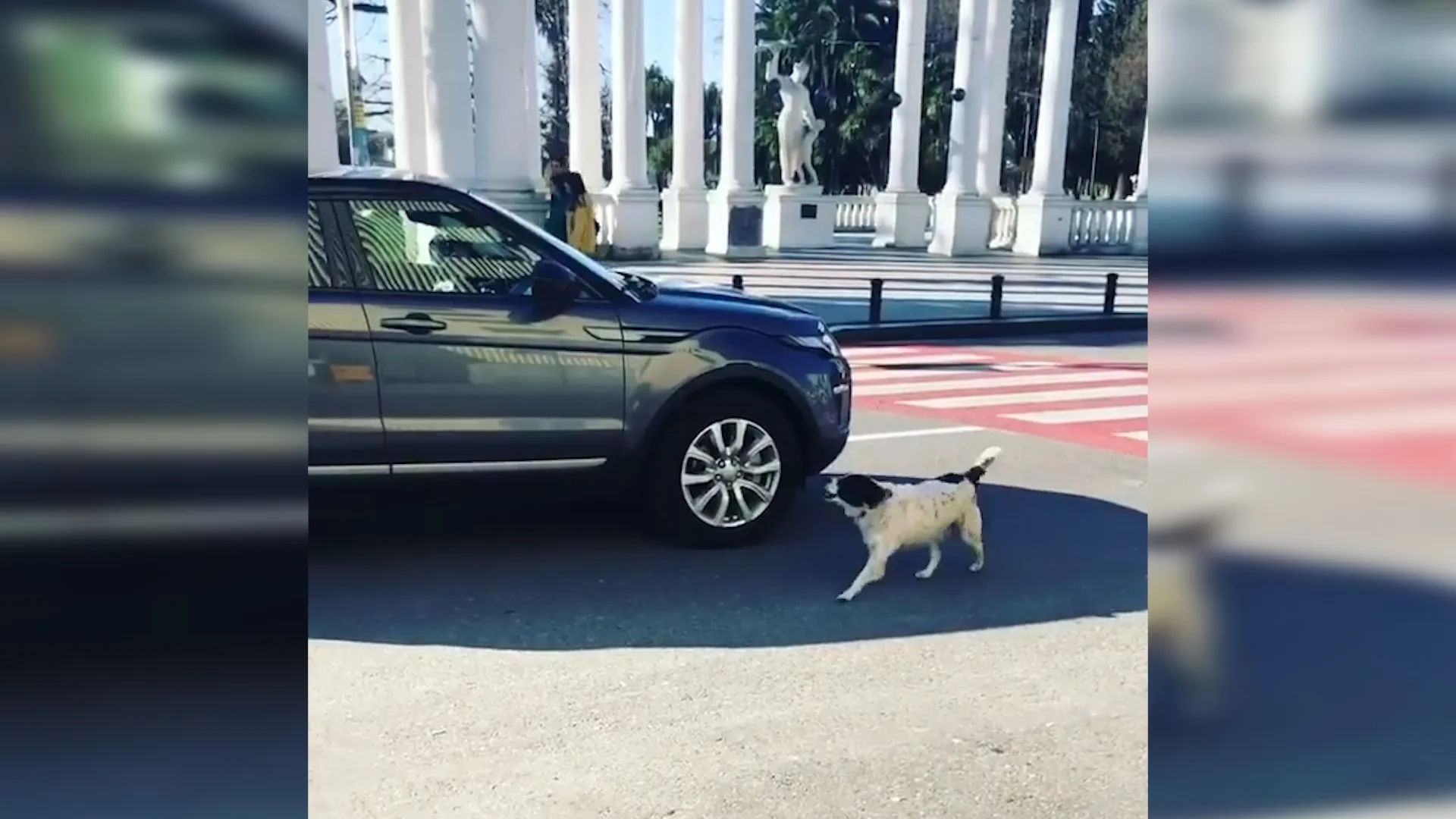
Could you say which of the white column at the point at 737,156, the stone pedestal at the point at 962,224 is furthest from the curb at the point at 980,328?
the stone pedestal at the point at 962,224

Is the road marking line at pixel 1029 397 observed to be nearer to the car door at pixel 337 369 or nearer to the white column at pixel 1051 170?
the car door at pixel 337 369

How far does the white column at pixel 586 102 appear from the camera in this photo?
28.0 meters

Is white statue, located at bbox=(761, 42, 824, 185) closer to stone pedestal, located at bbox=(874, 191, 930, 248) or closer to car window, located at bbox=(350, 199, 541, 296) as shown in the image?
stone pedestal, located at bbox=(874, 191, 930, 248)

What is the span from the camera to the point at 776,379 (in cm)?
589

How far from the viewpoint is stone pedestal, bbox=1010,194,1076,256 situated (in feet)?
98.7

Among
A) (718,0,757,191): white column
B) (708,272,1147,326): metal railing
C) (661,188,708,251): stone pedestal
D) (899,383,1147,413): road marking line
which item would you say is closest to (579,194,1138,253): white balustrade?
(718,0,757,191): white column

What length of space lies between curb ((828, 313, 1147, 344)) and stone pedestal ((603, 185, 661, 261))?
10563 mm

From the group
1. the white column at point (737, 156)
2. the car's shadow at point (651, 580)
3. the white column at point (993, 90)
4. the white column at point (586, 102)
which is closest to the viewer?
the car's shadow at point (651, 580)

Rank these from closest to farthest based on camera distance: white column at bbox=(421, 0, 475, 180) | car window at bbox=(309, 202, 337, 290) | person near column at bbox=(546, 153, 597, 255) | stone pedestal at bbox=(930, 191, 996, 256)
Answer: car window at bbox=(309, 202, 337, 290), person near column at bbox=(546, 153, 597, 255), white column at bbox=(421, 0, 475, 180), stone pedestal at bbox=(930, 191, 996, 256)

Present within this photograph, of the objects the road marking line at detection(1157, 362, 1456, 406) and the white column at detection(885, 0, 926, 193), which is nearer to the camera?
the road marking line at detection(1157, 362, 1456, 406)

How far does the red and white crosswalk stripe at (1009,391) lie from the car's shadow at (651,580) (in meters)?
2.79

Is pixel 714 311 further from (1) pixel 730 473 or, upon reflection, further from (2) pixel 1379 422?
(2) pixel 1379 422

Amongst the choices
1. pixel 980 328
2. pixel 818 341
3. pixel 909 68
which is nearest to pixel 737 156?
pixel 909 68

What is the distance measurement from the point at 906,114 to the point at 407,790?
29.4m
